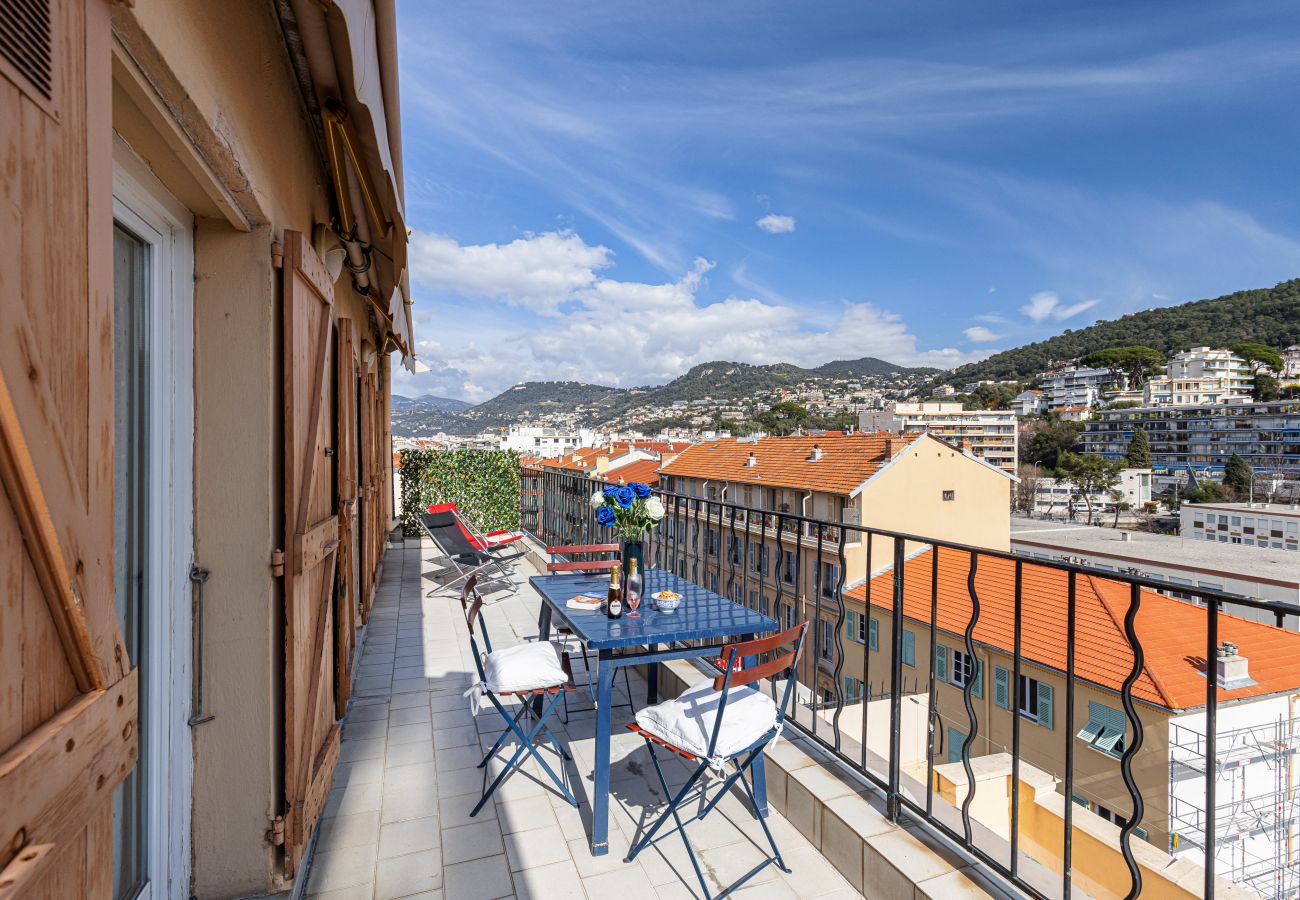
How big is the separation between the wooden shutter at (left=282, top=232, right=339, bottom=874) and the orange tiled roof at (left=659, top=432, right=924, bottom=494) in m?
18.9

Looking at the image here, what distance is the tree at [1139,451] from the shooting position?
5847cm

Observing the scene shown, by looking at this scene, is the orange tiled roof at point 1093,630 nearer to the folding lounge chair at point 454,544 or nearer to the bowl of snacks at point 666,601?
the bowl of snacks at point 666,601

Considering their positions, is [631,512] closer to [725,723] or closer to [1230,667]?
[725,723]

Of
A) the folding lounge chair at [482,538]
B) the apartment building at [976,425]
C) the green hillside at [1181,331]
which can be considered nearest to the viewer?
the folding lounge chair at [482,538]

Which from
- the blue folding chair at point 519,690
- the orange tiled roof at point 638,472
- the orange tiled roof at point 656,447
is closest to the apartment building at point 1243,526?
the orange tiled roof at point 656,447

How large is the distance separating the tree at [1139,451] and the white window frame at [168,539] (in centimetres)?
7163

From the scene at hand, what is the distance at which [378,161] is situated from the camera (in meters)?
2.26

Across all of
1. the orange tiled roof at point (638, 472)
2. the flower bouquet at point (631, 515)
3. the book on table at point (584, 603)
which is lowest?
the orange tiled roof at point (638, 472)

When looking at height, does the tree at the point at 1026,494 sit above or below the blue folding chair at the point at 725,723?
below

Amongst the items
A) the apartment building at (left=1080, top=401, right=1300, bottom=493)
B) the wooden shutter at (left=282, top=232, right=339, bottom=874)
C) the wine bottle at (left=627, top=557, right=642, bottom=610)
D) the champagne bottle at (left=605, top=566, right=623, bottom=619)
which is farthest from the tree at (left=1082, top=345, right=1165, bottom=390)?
the wooden shutter at (left=282, top=232, right=339, bottom=874)

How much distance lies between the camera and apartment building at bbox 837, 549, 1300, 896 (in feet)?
7.67

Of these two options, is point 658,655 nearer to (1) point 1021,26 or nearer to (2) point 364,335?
(2) point 364,335

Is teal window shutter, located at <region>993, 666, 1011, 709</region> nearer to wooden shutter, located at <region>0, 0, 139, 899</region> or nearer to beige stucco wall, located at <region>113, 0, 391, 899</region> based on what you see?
beige stucco wall, located at <region>113, 0, 391, 899</region>

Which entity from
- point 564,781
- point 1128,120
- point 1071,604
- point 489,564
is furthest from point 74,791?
point 1128,120
